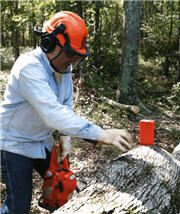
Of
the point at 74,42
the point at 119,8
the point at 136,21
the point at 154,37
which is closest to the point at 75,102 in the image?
the point at 136,21

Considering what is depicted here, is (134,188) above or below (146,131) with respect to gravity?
below

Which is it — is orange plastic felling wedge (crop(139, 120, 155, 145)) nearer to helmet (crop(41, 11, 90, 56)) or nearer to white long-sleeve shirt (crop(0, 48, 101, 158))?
white long-sleeve shirt (crop(0, 48, 101, 158))

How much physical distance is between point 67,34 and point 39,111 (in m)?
0.67

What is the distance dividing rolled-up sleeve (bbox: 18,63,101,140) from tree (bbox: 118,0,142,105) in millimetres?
5333

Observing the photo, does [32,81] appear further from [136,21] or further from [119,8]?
[119,8]

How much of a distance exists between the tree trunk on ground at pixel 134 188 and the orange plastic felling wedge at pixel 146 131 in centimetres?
11

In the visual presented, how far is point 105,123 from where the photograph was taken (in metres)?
5.71

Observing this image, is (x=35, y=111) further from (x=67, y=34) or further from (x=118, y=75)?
(x=118, y=75)

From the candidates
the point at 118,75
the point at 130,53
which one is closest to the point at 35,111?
the point at 130,53

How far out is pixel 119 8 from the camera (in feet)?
73.2

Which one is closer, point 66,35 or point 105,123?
point 66,35

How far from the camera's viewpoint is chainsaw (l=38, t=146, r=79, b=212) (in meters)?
2.31

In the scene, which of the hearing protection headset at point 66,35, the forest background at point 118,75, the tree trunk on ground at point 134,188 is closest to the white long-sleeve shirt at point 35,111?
the hearing protection headset at point 66,35

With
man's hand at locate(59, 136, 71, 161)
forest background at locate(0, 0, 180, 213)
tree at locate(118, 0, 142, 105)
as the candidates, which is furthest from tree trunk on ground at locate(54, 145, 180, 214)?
tree at locate(118, 0, 142, 105)
